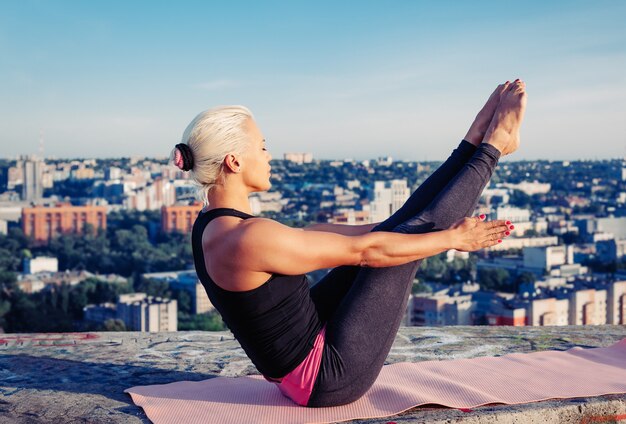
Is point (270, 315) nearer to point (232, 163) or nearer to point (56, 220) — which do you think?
point (232, 163)

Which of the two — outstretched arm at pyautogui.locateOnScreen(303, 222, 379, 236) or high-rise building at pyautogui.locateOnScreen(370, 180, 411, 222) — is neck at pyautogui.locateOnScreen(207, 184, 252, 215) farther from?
high-rise building at pyautogui.locateOnScreen(370, 180, 411, 222)

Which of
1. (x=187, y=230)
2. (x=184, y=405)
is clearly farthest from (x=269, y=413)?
(x=187, y=230)

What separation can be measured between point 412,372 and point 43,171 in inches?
2024

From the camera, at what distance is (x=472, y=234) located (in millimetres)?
1290

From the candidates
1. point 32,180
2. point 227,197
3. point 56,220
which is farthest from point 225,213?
point 32,180

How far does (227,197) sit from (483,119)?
0.51m

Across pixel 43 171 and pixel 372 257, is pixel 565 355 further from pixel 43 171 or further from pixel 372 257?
pixel 43 171

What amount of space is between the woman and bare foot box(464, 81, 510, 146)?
10cm

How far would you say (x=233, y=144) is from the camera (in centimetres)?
123

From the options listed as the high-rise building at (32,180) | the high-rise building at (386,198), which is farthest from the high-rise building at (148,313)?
the high-rise building at (32,180)

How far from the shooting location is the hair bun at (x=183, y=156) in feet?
4.02

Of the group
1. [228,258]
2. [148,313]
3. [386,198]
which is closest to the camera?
[228,258]

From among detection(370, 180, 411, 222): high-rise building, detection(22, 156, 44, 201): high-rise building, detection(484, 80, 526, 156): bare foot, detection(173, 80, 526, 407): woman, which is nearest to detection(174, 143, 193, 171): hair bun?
detection(173, 80, 526, 407): woman

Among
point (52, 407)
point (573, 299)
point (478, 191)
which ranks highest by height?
point (478, 191)
